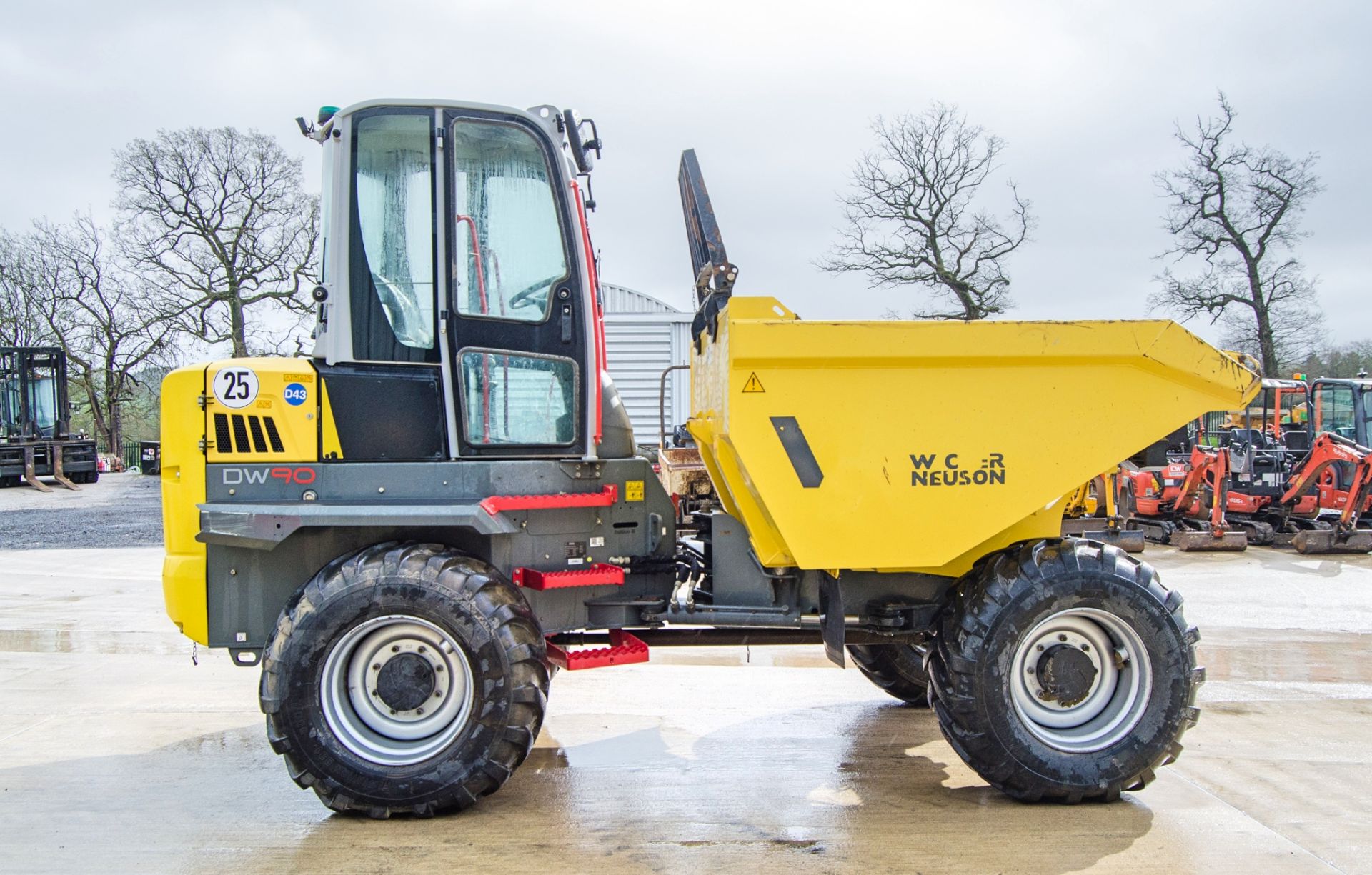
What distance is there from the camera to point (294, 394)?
14.2ft

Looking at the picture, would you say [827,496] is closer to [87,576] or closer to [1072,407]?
[1072,407]

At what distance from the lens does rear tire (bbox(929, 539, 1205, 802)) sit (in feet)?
13.8

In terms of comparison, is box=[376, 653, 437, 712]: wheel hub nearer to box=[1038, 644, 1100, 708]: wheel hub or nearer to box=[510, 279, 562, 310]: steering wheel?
box=[510, 279, 562, 310]: steering wheel

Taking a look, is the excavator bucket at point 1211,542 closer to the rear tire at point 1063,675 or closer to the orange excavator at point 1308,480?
the orange excavator at point 1308,480

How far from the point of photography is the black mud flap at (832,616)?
177 inches

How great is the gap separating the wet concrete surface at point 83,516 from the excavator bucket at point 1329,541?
1633cm

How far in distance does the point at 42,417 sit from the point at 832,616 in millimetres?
29590

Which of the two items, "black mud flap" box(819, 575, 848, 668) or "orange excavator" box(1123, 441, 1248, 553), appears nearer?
"black mud flap" box(819, 575, 848, 668)

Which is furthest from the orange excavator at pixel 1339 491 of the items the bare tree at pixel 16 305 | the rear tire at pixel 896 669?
the bare tree at pixel 16 305

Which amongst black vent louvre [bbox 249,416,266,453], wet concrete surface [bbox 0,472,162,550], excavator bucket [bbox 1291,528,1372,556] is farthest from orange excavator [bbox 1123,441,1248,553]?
wet concrete surface [bbox 0,472,162,550]

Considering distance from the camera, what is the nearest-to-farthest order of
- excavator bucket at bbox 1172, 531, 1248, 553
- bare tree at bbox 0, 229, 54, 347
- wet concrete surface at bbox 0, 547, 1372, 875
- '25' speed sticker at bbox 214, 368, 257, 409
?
wet concrete surface at bbox 0, 547, 1372, 875 < '25' speed sticker at bbox 214, 368, 257, 409 < excavator bucket at bbox 1172, 531, 1248, 553 < bare tree at bbox 0, 229, 54, 347

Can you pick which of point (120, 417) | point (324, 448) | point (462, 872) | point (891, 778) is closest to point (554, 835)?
point (462, 872)

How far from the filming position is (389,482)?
4.38m

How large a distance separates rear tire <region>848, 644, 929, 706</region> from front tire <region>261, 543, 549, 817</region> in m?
2.30
